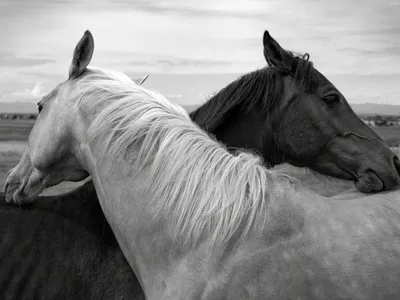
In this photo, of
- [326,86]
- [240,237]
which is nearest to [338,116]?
[326,86]

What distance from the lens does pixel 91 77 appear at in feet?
11.4

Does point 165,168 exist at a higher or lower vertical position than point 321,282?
higher

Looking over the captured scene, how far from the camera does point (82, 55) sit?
136 inches

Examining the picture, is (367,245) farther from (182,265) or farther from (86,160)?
(86,160)

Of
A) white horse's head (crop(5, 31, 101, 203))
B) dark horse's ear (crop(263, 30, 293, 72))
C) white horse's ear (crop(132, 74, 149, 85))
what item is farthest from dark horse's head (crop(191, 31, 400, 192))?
white horse's head (crop(5, 31, 101, 203))

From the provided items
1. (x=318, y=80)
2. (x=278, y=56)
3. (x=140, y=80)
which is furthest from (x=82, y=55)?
(x=318, y=80)

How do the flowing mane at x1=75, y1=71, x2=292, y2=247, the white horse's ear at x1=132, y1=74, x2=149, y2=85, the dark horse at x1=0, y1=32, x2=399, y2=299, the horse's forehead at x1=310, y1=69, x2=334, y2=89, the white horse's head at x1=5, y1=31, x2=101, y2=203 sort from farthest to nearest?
the horse's forehead at x1=310, y1=69, x2=334, y2=89 < the white horse's ear at x1=132, y1=74, x2=149, y2=85 < the dark horse at x1=0, y1=32, x2=399, y2=299 < the white horse's head at x1=5, y1=31, x2=101, y2=203 < the flowing mane at x1=75, y1=71, x2=292, y2=247

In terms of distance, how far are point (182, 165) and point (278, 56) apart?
2.02 meters

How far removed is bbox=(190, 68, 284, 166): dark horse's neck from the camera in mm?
4734

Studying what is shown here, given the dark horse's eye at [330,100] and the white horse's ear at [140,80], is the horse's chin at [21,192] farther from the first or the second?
the dark horse's eye at [330,100]

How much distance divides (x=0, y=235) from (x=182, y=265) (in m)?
1.67

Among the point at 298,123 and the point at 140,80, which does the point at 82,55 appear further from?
the point at 298,123

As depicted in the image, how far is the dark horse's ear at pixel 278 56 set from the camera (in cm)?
476

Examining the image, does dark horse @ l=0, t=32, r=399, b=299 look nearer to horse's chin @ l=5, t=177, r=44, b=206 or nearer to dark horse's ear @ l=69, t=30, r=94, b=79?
horse's chin @ l=5, t=177, r=44, b=206
